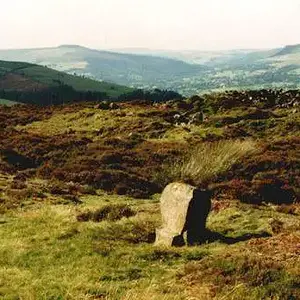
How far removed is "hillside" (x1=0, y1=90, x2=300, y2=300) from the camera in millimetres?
11250

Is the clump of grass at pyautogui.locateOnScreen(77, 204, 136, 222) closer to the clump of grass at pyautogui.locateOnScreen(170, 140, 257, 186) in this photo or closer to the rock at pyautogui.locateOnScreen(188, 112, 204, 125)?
the clump of grass at pyautogui.locateOnScreen(170, 140, 257, 186)

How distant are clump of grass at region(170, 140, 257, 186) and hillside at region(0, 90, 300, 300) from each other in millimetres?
84

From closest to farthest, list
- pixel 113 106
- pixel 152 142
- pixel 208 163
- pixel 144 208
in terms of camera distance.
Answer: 1. pixel 144 208
2. pixel 208 163
3. pixel 152 142
4. pixel 113 106

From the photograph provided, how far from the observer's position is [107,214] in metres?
18.7

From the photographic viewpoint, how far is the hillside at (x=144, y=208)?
11.2 meters

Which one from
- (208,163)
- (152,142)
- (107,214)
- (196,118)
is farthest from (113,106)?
(107,214)

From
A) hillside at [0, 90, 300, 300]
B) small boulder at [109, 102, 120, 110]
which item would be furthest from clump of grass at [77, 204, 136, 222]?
small boulder at [109, 102, 120, 110]

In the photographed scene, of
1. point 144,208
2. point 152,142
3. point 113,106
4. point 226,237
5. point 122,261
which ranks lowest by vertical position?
point 152,142

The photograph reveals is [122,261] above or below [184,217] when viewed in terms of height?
below

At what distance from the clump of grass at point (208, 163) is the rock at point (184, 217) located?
9537 mm

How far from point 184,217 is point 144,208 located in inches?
210

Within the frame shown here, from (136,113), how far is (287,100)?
52.5 ft

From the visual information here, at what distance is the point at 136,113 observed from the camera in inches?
2221

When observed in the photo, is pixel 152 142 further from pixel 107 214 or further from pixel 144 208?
pixel 107 214
